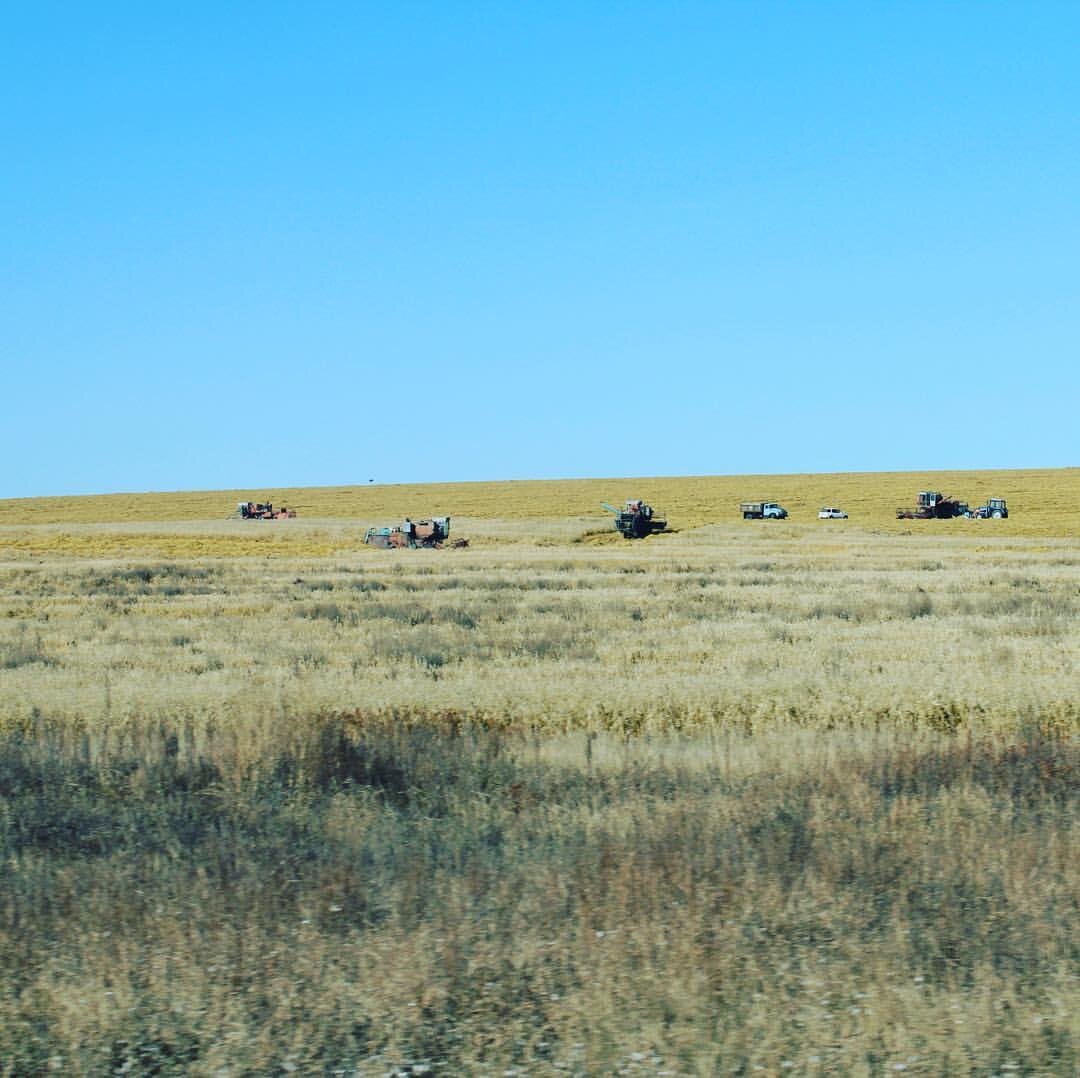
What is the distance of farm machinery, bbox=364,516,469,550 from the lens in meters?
59.5

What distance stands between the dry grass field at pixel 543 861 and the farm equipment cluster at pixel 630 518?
4333 cm

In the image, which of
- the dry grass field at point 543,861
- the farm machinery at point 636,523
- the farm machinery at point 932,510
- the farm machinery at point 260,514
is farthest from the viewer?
the farm machinery at point 260,514

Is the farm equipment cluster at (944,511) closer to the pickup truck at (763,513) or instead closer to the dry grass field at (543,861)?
the pickup truck at (763,513)

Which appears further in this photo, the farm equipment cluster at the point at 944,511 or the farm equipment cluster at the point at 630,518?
the farm equipment cluster at the point at 944,511

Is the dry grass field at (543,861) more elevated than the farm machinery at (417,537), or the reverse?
the farm machinery at (417,537)

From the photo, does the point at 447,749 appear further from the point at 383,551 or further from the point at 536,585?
the point at 383,551

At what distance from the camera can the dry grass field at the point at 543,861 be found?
4.55 meters

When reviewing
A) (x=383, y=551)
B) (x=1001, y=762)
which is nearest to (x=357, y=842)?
(x=1001, y=762)

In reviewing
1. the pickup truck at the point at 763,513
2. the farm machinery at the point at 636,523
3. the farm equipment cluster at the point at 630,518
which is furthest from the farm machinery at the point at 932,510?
the farm machinery at the point at 636,523

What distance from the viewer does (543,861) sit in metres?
6.21

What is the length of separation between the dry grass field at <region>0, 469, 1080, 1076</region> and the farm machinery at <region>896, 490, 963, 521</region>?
66275 millimetres

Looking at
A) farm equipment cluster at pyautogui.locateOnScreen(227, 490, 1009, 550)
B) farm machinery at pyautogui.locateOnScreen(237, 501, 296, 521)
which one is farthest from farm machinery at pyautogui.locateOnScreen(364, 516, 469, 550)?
farm machinery at pyautogui.locateOnScreen(237, 501, 296, 521)

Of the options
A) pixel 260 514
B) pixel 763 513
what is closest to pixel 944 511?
pixel 763 513

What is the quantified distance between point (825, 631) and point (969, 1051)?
15282mm
